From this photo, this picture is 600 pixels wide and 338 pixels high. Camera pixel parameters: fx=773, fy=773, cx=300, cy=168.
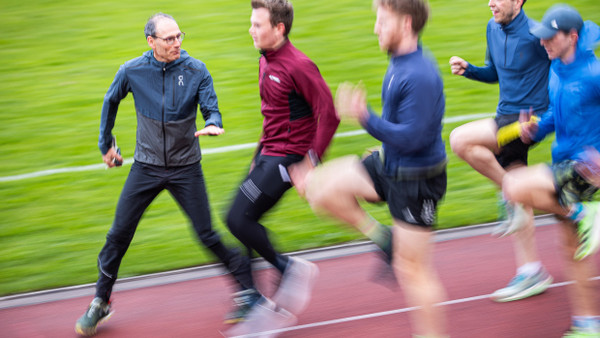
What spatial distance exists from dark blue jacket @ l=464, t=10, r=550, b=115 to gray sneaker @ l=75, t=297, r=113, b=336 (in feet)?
10.3

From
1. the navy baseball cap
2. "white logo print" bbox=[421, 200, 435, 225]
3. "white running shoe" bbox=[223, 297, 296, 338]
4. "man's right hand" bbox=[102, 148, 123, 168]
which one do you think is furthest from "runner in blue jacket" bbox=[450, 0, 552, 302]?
"man's right hand" bbox=[102, 148, 123, 168]

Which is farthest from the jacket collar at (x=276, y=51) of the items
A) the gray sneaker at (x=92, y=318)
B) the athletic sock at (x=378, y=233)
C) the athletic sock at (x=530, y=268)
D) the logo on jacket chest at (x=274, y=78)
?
the athletic sock at (x=530, y=268)

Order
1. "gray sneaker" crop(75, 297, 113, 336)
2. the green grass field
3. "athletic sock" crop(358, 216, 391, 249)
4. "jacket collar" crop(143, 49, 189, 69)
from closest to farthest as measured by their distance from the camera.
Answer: "athletic sock" crop(358, 216, 391, 249)
"jacket collar" crop(143, 49, 189, 69)
"gray sneaker" crop(75, 297, 113, 336)
the green grass field

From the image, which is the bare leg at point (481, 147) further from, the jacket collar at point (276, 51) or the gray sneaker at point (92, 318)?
the gray sneaker at point (92, 318)

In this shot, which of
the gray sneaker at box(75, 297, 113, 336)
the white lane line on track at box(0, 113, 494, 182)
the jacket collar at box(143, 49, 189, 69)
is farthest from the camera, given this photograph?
the white lane line on track at box(0, 113, 494, 182)

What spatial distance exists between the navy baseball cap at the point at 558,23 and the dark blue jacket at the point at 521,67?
3.12 feet

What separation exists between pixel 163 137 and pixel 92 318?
1.34m

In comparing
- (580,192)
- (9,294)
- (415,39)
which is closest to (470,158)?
(580,192)

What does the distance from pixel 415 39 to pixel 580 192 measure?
4.20 ft

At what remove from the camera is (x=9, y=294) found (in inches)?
247

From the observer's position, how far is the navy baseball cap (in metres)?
4.35

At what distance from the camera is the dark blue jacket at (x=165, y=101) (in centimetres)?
505

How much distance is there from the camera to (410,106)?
4.08 meters

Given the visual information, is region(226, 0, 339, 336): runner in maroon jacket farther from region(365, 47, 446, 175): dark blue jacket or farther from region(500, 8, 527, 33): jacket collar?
region(500, 8, 527, 33): jacket collar
